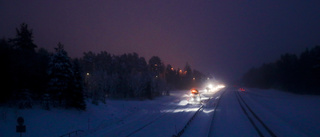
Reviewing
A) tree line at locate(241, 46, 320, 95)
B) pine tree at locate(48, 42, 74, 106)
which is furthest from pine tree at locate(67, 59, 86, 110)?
tree line at locate(241, 46, 320, 95)

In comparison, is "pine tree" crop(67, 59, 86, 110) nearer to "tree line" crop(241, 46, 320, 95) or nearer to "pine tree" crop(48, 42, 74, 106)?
Answer: "pine tree" crop(48, 42, 74, 106)

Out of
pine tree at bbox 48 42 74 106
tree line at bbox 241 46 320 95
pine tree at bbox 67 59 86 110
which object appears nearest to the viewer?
pine tree at bbox 48 42 74 106

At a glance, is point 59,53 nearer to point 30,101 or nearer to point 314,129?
point 30,101

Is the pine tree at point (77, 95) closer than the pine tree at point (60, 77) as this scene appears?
No

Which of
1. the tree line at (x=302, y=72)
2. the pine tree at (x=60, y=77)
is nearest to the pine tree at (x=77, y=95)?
the pine tree at (x=60, y=77)

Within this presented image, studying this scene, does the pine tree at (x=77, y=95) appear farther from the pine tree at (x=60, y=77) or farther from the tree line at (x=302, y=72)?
the tree line at (x=302, y=72)

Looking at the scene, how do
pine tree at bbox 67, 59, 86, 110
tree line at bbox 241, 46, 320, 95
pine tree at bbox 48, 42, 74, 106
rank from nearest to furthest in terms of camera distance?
pine tree at bbox 48, 42, 74, 106 → pine tree at bbox 67, 59, 86, 110 → tree line at bbox 241, 46, 320, 95

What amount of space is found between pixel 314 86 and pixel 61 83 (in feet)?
218

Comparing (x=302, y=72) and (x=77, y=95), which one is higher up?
(x=302, y=72)

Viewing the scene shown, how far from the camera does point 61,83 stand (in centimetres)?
2598

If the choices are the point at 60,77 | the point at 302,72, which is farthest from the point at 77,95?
the point at 302,72

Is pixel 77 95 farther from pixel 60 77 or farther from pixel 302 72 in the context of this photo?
pixel 302 72

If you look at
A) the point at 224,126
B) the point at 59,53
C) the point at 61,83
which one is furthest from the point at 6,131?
the point at 224,126

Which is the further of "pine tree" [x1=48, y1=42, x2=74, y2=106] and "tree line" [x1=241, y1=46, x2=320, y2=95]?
"tree line" [x1=241, y1=46, x2=320, y2=95]
